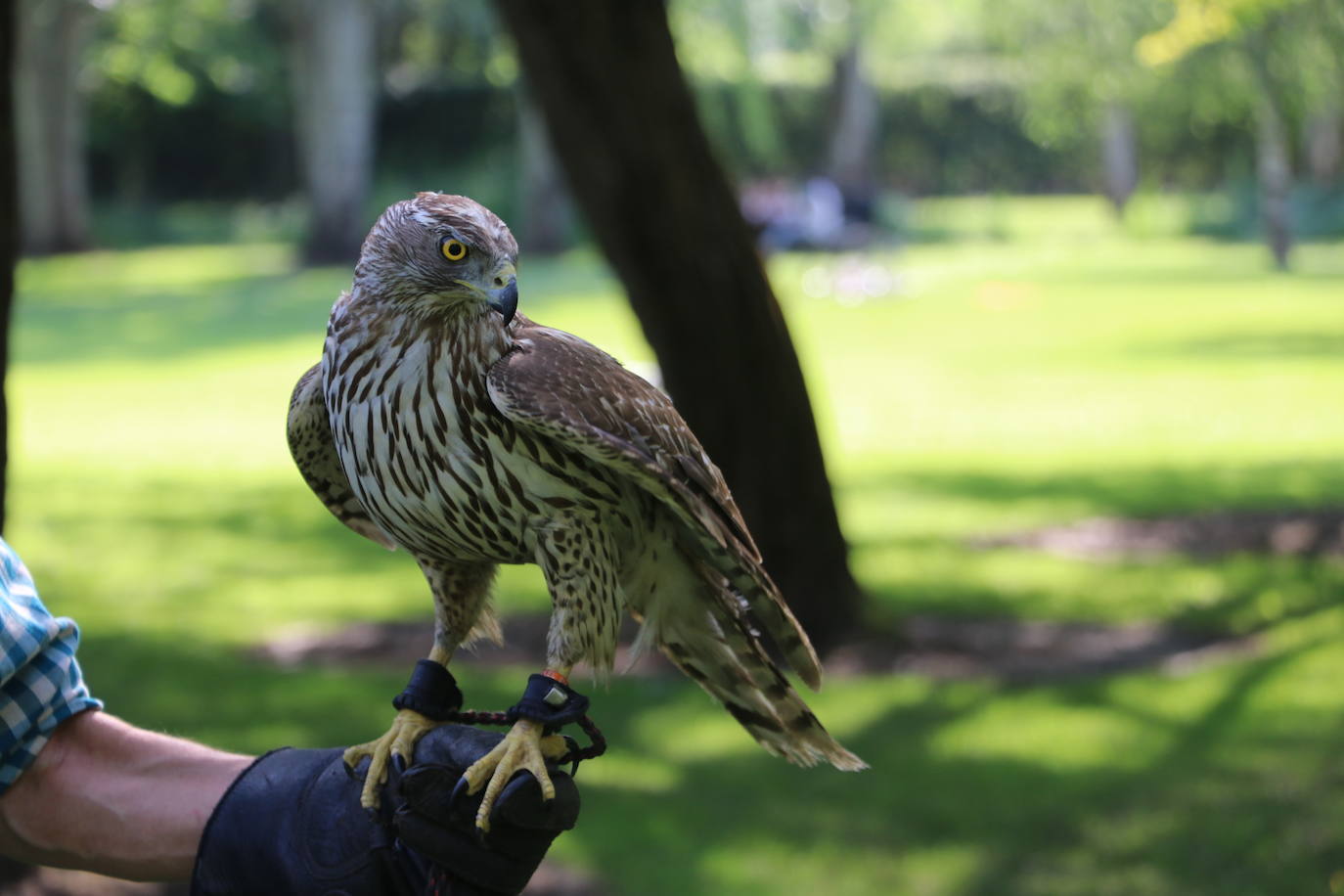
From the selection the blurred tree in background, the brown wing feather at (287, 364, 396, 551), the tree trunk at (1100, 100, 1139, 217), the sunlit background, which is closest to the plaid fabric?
the brown wing feather at (287, 364, 396, 551)

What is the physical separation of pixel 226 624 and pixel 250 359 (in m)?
10.7

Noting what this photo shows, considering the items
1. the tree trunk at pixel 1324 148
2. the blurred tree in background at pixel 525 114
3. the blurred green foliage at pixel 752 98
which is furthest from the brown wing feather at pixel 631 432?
the tree trunk at pixel 1324 148

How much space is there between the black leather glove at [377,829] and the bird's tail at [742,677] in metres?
0.32

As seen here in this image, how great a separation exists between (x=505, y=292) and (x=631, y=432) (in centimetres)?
26

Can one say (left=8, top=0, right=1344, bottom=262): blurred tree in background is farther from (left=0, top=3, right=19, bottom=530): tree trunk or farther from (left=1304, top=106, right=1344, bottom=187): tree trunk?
(left=0, top=3, right=19, bottom=530): tree trunk

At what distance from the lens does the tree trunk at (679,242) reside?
6.07 metres

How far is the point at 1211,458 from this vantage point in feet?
38.4

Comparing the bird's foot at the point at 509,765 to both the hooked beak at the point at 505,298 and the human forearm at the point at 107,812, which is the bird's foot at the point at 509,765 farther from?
the human forearm at the point at 107,812

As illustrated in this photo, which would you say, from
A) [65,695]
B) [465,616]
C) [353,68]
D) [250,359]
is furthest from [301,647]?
[353,68]

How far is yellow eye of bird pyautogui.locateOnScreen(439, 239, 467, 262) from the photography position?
1869 millimetres

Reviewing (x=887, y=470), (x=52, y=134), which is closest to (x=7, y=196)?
(x=887, y=470)

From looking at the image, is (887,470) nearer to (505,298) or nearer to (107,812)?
(107,812)

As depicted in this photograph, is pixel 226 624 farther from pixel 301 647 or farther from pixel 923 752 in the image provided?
pixel 923 752

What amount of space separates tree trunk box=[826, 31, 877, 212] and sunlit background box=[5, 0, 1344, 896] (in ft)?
12.9
